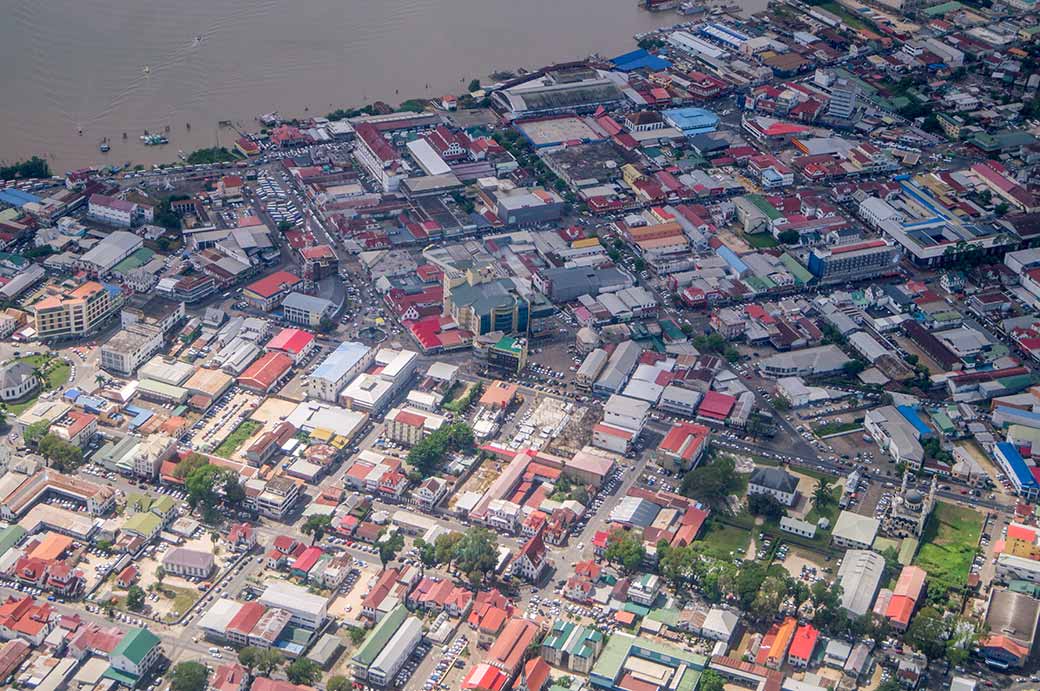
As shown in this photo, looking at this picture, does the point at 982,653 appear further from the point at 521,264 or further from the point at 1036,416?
the point at 521,264

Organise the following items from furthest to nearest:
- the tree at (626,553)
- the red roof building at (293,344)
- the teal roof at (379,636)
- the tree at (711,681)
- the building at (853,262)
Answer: the building at (853,262)
the red roof building at (293,344)
the tree at (626,553)
the teal roof at (379,636)
the tree at (711,681)

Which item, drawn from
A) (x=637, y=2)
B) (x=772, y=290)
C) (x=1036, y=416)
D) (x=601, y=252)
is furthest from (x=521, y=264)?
(x=637, y=2)

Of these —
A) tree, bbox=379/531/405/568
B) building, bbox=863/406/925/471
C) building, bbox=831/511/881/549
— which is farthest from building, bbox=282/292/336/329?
building, bbox=831/511/881/549

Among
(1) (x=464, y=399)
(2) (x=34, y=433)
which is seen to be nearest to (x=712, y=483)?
(1) (x=464, y=399)

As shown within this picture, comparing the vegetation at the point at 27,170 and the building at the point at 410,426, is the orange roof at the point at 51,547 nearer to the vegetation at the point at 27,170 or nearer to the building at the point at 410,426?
the building at the point at 410,426

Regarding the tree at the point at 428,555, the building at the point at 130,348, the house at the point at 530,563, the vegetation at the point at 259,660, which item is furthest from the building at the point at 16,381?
the house at the point at 530,563

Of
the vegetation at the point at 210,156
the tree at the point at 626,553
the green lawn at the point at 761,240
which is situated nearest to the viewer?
the tree at the point at 626,553

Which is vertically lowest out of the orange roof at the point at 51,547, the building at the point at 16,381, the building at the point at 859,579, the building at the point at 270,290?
the building at the point at 859,579
